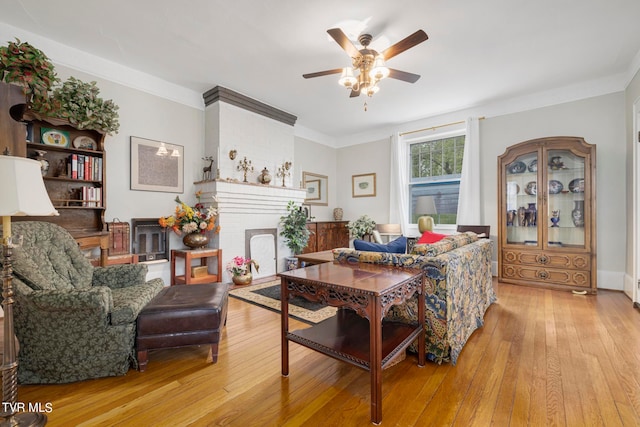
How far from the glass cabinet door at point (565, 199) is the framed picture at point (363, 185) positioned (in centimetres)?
304

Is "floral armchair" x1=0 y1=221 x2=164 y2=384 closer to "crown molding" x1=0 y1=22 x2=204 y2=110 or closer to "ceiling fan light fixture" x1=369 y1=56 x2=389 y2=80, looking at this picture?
"crown molding" x1=0 y1=22 x2=204 y2=110

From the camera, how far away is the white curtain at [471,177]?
4.77 meters

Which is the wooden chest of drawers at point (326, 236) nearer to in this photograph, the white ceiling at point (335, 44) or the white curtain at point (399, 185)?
the white curtain at point (399, 185)

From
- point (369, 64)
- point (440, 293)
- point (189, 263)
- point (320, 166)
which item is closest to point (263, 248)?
point (189, 263)

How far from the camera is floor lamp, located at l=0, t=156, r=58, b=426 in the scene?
1185 mm

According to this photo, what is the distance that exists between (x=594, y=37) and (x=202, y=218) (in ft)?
16.6

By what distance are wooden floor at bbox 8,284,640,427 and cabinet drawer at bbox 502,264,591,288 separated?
1.53m

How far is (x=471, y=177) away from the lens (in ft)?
15.8

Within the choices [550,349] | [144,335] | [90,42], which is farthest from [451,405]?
[90,42]

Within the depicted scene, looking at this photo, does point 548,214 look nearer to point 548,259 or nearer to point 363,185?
point 548,259

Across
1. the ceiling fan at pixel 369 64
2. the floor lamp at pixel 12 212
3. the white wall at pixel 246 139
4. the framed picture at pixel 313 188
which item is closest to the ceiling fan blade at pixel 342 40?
the ceiling fan at pixel 369 64

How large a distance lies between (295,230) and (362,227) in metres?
1.63

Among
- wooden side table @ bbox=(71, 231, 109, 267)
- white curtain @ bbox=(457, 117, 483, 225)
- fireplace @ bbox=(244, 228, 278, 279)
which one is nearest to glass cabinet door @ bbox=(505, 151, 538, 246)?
white curtain @ bbox=(457, 117, 483, 225)

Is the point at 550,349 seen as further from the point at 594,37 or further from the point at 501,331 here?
the point at 594,37
